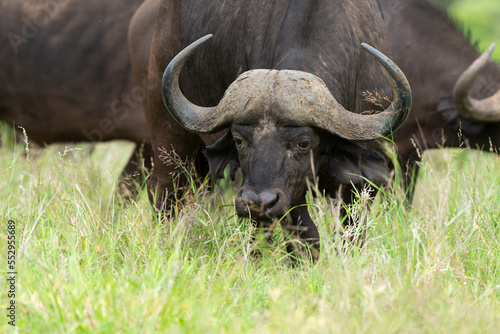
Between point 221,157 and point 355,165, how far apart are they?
0.85m

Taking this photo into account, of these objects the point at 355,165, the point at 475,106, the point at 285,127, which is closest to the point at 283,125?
the point at 285,127

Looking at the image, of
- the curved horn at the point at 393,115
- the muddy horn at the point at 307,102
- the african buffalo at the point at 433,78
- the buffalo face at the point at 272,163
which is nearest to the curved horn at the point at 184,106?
the muddy horn at the point at 307,102

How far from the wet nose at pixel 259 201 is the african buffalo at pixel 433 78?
10.1ft

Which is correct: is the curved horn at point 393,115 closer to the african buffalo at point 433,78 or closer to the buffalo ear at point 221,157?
the buffalo ear at point 221,157

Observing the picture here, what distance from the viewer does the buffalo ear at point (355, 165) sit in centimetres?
440

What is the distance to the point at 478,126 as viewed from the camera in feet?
22.1

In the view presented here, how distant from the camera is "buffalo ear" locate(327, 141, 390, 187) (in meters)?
4.40

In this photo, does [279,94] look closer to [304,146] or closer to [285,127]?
[285,127]

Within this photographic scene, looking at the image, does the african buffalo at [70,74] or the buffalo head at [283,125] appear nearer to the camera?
the buffalo head at [283,125]

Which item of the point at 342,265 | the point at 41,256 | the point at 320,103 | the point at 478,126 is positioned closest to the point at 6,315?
the point at 41,256

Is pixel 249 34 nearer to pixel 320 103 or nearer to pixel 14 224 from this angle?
pixel 320 103

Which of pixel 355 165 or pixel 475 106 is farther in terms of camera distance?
pixel 475 106

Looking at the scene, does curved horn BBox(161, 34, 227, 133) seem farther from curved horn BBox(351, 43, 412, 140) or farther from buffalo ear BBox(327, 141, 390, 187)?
curved horn BBox(351, 43, 412, 140)

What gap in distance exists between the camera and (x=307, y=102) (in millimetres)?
4055
